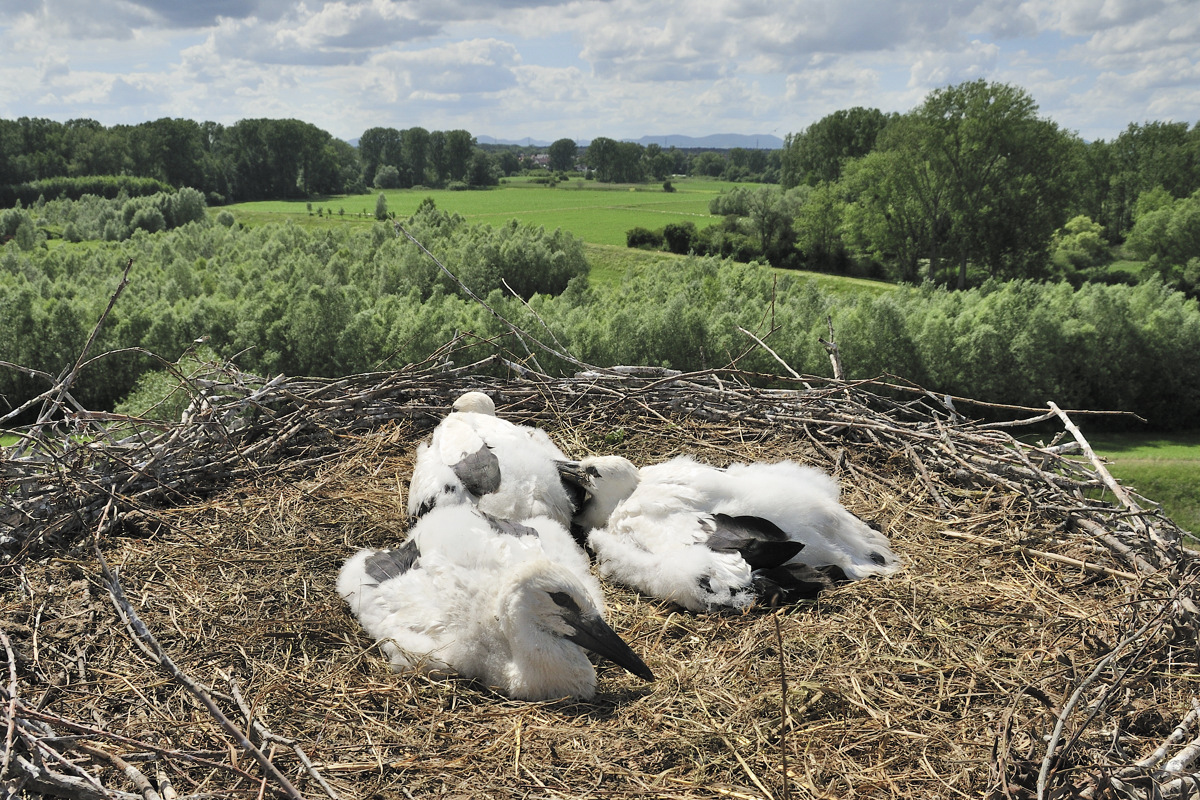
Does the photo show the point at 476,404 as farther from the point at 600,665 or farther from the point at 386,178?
the point at 386,178

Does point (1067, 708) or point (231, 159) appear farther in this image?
point (231, 159)

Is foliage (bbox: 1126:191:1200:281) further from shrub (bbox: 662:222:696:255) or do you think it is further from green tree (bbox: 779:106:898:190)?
shrub (bbox: 662:222:696:255)

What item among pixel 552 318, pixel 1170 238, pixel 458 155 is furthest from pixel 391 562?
pixel 458 155

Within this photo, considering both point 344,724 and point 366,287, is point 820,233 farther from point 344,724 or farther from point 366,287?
point 344,724

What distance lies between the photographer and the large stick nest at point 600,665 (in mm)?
2479

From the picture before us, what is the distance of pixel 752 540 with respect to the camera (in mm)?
3668

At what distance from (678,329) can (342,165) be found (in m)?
72.7

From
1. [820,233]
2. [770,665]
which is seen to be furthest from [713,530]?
[820,233]

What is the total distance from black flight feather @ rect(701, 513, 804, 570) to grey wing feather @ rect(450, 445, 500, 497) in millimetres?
1147

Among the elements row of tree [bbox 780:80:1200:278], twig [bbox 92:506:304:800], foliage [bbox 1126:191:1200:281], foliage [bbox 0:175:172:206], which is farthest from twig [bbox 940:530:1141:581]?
foliage [bbox 0:175:172:206]

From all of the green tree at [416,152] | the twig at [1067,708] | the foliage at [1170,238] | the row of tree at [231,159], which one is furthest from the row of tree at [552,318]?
the green tree at [416,152]

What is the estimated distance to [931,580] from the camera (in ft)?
12.2

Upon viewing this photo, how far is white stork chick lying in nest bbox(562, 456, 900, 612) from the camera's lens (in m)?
3.60

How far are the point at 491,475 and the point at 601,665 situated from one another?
1.16 m
